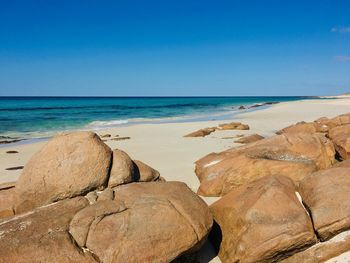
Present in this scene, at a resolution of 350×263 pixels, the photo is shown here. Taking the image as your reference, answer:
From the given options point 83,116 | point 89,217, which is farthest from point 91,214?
point 83,116

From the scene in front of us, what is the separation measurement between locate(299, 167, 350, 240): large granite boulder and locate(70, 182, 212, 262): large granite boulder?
1575 millimetres

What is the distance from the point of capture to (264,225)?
512 centimetres

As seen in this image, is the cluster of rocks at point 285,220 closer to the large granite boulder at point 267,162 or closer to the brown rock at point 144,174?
the large granite boulder at point 267,162

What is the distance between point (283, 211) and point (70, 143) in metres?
3.76

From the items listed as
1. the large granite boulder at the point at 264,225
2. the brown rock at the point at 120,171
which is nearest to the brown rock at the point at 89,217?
the brown rock at the point at 120,171

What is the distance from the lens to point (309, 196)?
563 cm

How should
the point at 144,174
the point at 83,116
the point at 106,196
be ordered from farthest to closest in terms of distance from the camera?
1. the point at 83,116
2. the point at 144,174
3. the point at 106,196

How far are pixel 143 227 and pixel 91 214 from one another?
0.78 meters

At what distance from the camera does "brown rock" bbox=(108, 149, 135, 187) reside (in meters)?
6.44

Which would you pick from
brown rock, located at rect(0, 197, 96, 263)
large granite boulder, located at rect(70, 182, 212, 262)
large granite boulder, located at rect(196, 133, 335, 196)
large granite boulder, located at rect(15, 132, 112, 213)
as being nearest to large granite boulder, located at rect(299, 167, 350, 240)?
large granite boulder, located at rect(196, 133, 335, 196)

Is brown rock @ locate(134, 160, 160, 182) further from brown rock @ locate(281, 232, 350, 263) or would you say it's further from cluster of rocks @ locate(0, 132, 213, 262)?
brown rock @ locate(281, 232, 350, 263)

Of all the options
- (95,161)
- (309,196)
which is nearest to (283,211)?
(309,196)

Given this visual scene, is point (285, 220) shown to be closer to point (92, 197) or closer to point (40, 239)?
point (92, 197)

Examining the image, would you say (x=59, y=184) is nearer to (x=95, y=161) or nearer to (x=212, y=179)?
(x=95, y=161)
